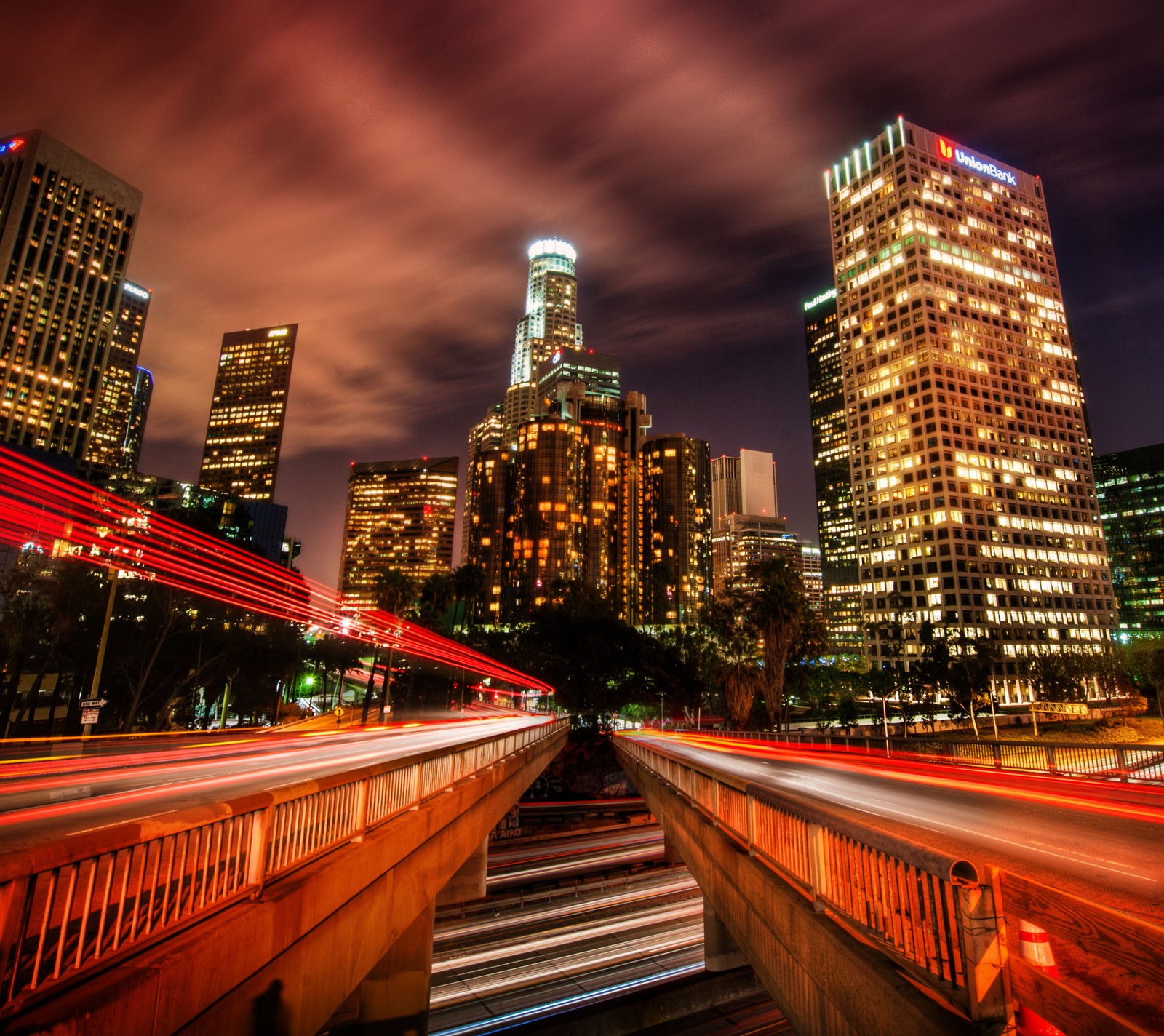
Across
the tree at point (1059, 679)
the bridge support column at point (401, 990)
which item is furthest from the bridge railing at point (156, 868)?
the tree at point (1059, 679)

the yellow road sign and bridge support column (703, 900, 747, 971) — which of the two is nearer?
bridge support column (703, 900, 747, 971)

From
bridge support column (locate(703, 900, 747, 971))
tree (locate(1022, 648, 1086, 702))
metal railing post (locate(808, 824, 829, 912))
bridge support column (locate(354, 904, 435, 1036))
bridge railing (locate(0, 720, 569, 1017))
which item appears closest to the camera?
bridge railing (locate(0, 720, 569, 1017))

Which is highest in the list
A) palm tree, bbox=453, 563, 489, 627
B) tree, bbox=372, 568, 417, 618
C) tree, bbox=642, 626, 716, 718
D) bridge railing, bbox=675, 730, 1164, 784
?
palm tree, bbox=453, 563, 489, 627

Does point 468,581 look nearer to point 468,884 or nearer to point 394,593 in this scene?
point 394,593

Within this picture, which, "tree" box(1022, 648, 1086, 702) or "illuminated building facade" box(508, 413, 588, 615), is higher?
"illuminated building facade" box(508, 413, 588, 615)

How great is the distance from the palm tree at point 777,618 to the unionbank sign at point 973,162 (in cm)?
14226

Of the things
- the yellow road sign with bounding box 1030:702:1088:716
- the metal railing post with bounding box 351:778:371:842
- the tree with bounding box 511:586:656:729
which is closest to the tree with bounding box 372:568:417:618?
the tree with bounding box 511:586:656:729

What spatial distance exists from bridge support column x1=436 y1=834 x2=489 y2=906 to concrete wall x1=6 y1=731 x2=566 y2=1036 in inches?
664

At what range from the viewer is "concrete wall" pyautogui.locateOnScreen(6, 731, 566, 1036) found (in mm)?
3975

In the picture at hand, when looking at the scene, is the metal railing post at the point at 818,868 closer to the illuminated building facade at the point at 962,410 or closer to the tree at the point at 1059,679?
the tree at the point at 1059,679

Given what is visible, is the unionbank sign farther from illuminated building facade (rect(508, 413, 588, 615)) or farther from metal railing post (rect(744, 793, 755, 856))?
metal railing post (rect(744, 793, 755, 856))

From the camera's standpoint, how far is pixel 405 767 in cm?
1076

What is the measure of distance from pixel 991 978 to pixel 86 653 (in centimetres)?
5760

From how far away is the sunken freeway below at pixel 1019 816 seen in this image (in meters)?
8.62
